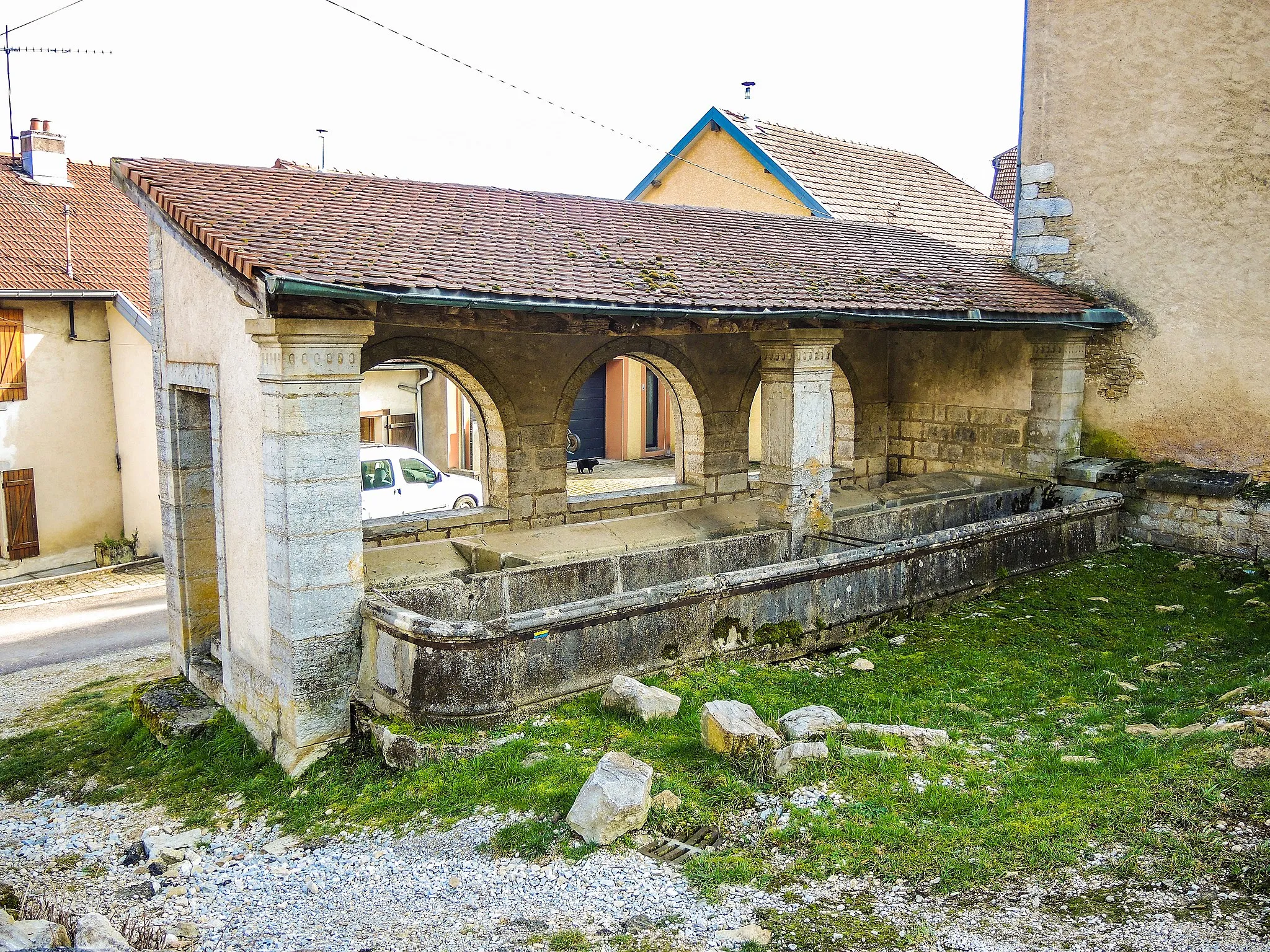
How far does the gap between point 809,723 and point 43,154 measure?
55.9 ft

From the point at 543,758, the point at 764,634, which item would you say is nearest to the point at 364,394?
the point at 764,634

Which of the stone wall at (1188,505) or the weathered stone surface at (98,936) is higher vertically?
the stone wall at (1188,505)

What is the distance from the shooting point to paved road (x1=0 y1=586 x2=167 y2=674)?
11.1 meters

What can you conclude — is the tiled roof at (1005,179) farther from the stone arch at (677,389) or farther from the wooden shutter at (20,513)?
the wooden shutter at (20,513)

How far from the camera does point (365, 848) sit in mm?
5355

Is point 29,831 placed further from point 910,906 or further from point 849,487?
point 849,487

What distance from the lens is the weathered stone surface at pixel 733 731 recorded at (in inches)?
224

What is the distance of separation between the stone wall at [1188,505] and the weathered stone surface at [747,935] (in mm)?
8554

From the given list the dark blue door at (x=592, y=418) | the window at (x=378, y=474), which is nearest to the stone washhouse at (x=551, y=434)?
the window at (x=378, y=474)

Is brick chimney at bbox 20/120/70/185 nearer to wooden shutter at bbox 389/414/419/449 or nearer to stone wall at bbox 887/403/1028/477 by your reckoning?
wooden shutter at bbox 389/414/419/449

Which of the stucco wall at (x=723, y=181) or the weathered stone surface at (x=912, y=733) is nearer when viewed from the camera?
the weathered stone surface at (x=912, y=733)

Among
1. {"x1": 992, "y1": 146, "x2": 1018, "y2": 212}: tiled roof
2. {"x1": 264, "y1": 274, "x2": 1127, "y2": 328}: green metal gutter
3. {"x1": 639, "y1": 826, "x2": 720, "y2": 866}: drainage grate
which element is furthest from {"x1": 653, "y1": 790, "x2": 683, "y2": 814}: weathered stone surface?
{"x1": 992, "y1": 146, "x2": 1018, "y2": 212}: tiled roof

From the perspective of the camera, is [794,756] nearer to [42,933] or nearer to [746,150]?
[42,933]

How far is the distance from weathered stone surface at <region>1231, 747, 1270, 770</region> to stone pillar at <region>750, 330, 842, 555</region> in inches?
178
